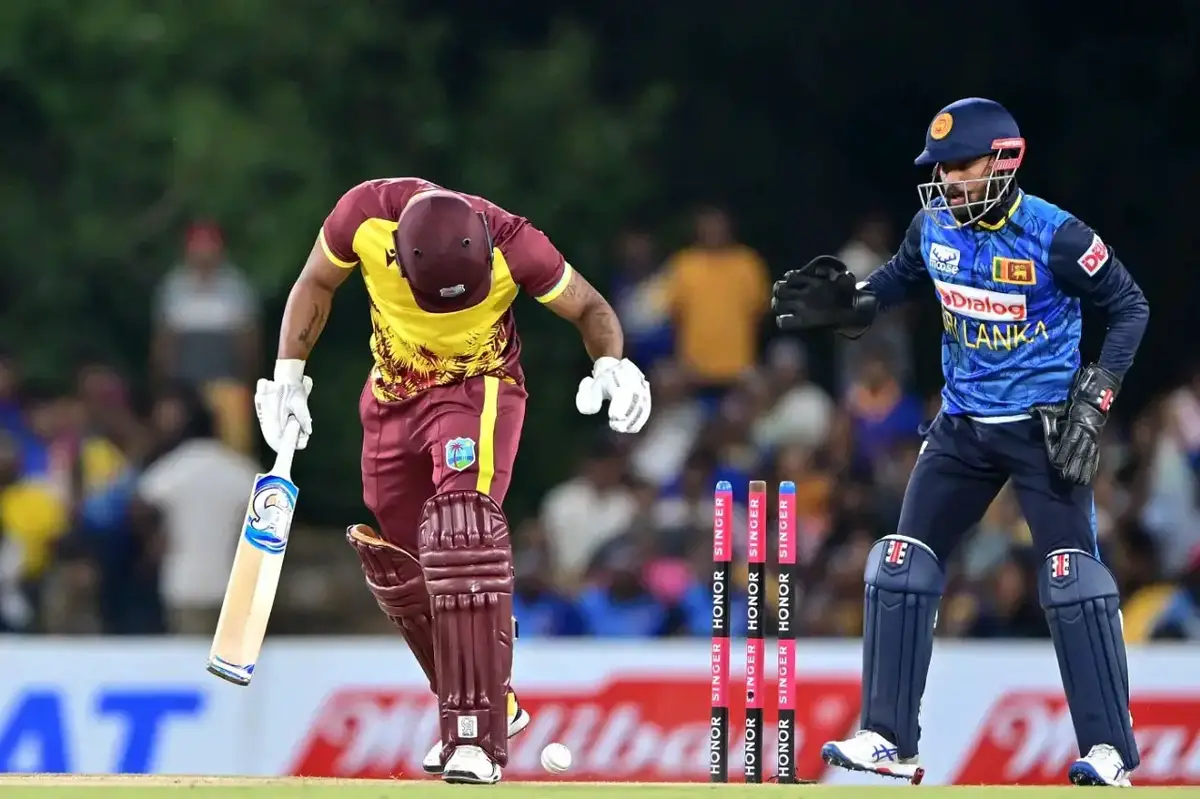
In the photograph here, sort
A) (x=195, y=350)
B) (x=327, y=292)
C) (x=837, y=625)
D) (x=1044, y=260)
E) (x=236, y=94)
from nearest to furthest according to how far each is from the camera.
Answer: (x=1044, y=260) < (x=327, y=292) < (x=837, y=625) < (x=195, y=350) < (x=236, y=94)

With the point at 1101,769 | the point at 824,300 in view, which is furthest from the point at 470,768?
the point at 824,300

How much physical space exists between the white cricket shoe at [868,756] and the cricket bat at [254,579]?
171 centimetres

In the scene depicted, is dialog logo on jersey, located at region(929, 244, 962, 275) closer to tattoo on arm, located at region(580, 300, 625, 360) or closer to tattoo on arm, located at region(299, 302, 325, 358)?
tattoo on arm, located at region(580, 300, 625, 360)

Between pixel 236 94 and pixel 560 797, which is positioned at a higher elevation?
pixel 236 94

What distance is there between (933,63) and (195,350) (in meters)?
5.07

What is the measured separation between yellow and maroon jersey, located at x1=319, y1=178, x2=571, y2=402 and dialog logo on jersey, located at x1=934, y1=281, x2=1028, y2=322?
116cm

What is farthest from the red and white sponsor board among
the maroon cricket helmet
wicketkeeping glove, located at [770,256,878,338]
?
the maroon cricket helmet

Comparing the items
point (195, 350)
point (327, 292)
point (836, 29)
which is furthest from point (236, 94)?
point (327, 292)

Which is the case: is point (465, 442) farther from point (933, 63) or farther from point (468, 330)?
point (933, 63)

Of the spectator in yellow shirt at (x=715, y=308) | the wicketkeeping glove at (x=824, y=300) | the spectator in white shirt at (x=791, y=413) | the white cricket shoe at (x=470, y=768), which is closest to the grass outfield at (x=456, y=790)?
the white cricket shoe at (x=470, y=768)

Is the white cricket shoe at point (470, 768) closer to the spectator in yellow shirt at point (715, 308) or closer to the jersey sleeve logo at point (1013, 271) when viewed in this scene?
the jersey sleeve logo at point (1013, 271)

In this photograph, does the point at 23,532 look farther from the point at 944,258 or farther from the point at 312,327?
the point at 944,258

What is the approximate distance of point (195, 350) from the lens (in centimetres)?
1286

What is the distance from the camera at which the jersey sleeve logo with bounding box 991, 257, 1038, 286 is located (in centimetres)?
721
